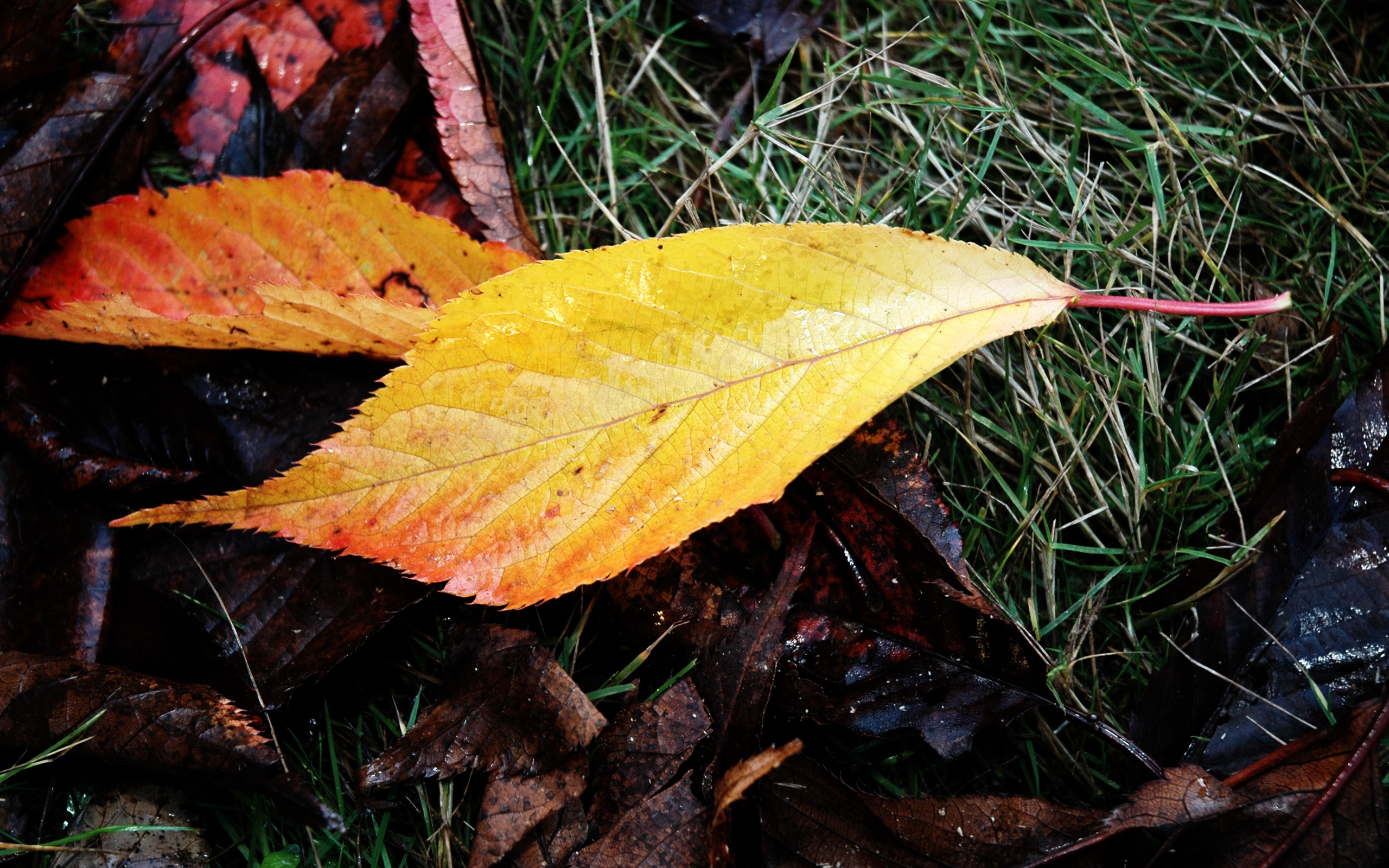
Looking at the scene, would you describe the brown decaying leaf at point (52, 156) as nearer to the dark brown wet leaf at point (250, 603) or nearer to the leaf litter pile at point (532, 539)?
the leaf litter pile at point (532, 539)

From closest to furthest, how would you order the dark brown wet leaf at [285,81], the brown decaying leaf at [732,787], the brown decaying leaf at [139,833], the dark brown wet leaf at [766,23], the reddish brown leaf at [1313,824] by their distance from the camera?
the brown decaying leaf at [732,787] → the reddish brown leaf at [1313,824] → the brown decaying leaf at [139,833] → the dark brown wet leaf at [285,81] → the dark brown wet leaf at [766,23]

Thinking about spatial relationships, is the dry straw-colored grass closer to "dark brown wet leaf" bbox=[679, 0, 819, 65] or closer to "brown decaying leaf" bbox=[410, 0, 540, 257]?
"dark brown wet leaf" bbox=[679, 0, 819, 65]

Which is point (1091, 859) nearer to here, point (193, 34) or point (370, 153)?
point (370, 153)

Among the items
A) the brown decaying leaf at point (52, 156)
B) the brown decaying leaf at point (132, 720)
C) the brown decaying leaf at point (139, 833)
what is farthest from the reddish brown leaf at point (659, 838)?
the brown decaying leaf at point (52, 156)

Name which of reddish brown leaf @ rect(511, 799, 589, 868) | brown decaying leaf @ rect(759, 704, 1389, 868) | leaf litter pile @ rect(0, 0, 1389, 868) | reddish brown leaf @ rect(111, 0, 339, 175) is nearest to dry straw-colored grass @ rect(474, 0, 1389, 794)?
leaf litter pile @ rect(0, 0, 1389, 868)

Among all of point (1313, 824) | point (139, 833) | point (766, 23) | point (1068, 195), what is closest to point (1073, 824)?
point (1313, 824)

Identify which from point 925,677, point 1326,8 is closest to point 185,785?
point 925,677
